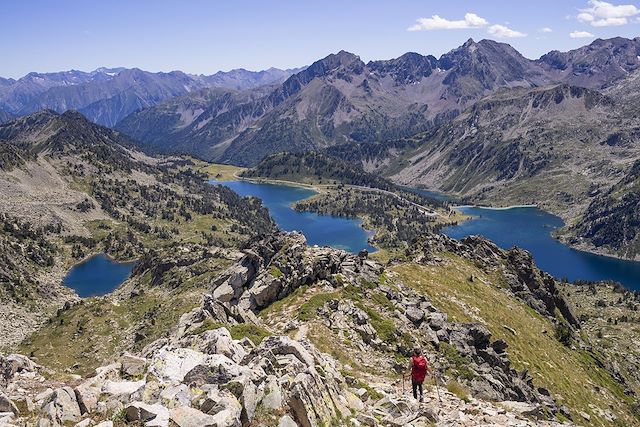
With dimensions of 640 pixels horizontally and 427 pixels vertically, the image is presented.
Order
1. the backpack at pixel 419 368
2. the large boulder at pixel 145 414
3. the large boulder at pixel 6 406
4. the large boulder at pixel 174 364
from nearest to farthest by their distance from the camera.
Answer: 1. the large boulder at pixel 145 414
2. the large boulder at pixel 6 406
3. the large boulder at pixel 174 364
4. the backpack at pixel 419 368

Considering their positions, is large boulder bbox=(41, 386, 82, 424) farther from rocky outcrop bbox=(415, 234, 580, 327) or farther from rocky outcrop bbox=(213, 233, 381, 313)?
rocky outcrop bbox=(415, 234, 580, 327)

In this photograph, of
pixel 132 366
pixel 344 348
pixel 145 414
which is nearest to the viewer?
pixel 145 414

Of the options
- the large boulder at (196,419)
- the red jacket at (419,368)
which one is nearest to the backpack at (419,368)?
the red jacket at (419,368)

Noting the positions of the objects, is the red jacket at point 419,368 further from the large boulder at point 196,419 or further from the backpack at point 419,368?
the large boulder at point 196,419

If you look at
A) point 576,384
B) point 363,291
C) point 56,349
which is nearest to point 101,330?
point 56,349

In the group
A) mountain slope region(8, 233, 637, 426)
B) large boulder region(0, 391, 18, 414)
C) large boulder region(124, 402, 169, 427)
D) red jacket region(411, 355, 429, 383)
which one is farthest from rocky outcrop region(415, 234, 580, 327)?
large boulder region(0, 391, 18, 414)

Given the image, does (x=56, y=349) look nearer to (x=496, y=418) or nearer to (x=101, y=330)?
(x=101, y=330)

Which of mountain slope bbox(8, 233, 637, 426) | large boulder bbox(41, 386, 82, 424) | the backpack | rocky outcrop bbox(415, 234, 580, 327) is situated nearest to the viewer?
large boulder bbox(41, 386, 82, 424)

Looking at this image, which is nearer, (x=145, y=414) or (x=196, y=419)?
(x=145, y=414)

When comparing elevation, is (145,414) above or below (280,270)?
above

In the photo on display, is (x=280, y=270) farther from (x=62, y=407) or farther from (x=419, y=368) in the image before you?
(x=62, y=407)

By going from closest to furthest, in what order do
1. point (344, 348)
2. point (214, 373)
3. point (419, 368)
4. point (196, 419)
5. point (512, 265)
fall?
point (196, 419) → point (214, 373) → point (419, 368) → point (344, 348) → point (512, 265)

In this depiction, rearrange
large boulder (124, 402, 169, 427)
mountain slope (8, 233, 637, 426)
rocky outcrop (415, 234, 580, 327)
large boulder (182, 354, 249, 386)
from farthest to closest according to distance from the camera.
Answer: rocky outcrop (415, 234, 580, 327)
large boulder (182, 354, 249, 386)
mountain slope (8, 233, 637, 426)
large boulder (124, 402, 169, 427)

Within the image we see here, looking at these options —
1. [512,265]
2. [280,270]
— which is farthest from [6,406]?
[512,265]
